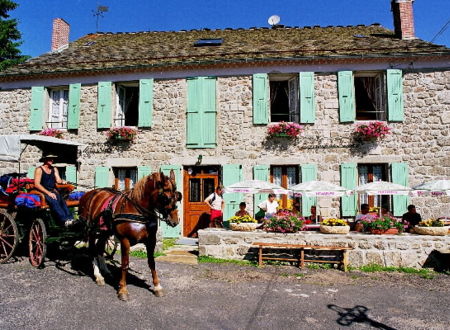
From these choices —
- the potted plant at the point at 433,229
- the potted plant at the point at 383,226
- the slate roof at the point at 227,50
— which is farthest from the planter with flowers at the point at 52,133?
the potted plant at the point at 433,229

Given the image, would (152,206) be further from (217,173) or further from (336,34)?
(336,34)

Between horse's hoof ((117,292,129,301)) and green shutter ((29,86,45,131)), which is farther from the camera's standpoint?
green shutter ((29,86,45,131))

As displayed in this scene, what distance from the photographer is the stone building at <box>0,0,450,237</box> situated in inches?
386

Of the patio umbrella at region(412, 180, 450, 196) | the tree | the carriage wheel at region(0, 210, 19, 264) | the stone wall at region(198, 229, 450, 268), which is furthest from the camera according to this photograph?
the tree

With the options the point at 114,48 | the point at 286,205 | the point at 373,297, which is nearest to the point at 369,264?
the point at 373,297

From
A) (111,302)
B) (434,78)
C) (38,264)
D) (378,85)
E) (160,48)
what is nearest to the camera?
(111,302)

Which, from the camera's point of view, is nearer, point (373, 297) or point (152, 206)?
point (152, 206)

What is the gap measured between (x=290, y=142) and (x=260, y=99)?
177 cm

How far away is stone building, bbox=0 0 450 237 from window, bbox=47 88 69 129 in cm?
4

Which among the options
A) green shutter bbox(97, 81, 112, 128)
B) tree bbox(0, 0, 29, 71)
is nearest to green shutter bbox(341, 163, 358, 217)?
green shutter bbox(97, 81, 112, 128)

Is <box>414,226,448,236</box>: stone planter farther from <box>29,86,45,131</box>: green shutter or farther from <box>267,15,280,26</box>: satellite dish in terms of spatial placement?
<box>29,86,45,131</box>: green shutter

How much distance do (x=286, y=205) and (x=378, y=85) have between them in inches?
209

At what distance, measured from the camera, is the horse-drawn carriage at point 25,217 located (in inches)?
214

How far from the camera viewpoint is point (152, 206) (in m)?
4.39
